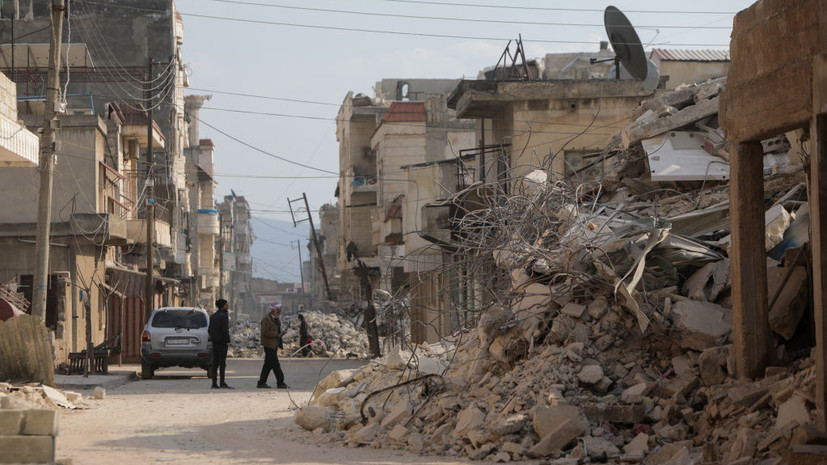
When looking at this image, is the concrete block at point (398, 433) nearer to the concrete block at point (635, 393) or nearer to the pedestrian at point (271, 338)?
the concrete block at point (635, 393)

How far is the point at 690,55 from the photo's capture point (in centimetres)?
3844

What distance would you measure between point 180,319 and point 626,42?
45.3 ft

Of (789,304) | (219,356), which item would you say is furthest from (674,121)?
(219,356)

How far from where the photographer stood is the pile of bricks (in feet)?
25.3

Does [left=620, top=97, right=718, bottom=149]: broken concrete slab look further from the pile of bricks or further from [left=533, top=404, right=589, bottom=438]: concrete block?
the pile of bricks

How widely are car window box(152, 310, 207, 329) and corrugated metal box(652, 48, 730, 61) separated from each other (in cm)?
2023

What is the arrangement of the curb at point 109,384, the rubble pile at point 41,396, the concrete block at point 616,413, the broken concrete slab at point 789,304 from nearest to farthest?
the concrete block at point 616,413
the broken concrete slab at point 789,304
the rubble pile at point 41,396
the curb at point 109,384

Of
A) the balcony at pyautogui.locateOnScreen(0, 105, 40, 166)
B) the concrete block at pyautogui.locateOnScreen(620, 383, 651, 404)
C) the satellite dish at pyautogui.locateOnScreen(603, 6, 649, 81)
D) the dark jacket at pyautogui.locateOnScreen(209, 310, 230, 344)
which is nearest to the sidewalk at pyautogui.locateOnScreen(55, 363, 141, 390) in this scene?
the dark jacket at pyautogui.locateOnScreen(209, 310, 230, 344)

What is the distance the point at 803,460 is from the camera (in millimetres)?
8070

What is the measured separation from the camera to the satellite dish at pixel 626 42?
89.5 feet

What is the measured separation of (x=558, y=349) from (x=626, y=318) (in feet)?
2.87

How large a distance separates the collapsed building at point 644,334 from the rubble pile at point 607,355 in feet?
0.07

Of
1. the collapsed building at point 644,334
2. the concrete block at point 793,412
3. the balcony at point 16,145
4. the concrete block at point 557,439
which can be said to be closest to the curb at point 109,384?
the balcony at point 16,145

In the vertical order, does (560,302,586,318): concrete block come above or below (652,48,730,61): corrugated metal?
below
